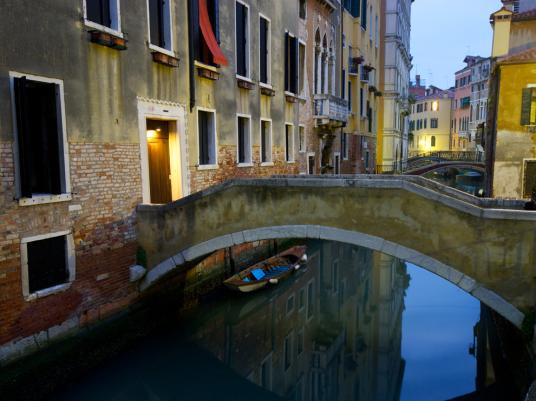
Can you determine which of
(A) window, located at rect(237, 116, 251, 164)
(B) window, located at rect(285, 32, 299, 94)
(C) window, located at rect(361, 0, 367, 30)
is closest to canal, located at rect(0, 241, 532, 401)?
(A) window, located at rect(237, 116, 251, 164)

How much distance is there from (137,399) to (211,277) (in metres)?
3.73

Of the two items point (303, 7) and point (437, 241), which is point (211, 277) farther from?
point (303, 7)

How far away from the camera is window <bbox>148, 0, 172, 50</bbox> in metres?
7.80

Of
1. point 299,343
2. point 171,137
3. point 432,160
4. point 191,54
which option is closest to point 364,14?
point 432,160

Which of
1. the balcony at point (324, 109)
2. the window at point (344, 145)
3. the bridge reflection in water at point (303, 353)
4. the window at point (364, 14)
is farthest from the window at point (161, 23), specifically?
the window at point (364, 14)

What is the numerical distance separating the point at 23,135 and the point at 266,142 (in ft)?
25.1

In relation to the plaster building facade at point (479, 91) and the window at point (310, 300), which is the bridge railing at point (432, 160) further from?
the window at point (310, 300)

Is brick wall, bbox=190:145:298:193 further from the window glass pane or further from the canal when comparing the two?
the window glass pane

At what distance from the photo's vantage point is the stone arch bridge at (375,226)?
561 cm

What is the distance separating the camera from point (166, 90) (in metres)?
7.96

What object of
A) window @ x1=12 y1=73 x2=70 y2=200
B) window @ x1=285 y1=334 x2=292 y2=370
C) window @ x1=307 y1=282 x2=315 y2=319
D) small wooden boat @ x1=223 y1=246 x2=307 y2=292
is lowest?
window @ x1=285 y1=334 x2=292 y2=370

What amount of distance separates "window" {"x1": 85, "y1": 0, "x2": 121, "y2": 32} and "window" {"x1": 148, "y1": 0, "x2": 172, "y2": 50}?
1025 millimetres

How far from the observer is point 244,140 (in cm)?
1122

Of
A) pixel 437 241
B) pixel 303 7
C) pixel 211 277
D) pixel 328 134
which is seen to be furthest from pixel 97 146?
pixel 328 134
